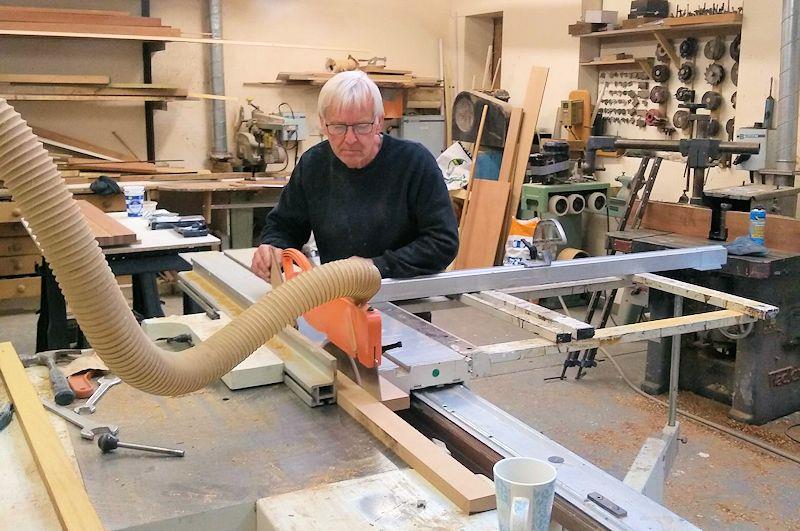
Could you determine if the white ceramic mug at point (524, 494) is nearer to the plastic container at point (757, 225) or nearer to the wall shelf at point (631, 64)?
the plastic container at point (757, 225)

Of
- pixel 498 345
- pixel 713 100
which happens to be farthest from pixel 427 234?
pixel 713 100

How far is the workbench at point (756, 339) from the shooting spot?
3121 mm

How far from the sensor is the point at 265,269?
2010 mm

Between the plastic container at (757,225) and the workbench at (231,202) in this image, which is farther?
the workbench at (231,202)

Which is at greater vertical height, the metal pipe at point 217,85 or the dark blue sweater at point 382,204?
the metal pipe at point 217,85

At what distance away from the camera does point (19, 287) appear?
15.2ft

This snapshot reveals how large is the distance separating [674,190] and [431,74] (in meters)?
2.59

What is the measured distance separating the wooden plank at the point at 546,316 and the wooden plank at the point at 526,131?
9.86 ft

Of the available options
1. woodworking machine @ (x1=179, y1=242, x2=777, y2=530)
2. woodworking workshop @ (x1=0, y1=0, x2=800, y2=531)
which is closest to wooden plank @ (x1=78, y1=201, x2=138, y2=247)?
woodworking workshop @ (x1=0, y1=0, x2=800, y2=531)

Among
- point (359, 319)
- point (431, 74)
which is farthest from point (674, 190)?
point (359, 319)

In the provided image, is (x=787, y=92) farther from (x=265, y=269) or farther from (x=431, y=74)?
(x=431, y=74)

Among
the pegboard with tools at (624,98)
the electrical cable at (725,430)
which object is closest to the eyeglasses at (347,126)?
the electrical cable at (725,430)

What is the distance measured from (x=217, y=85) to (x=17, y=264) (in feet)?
6.05

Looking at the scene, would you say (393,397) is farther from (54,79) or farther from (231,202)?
(54,79)
